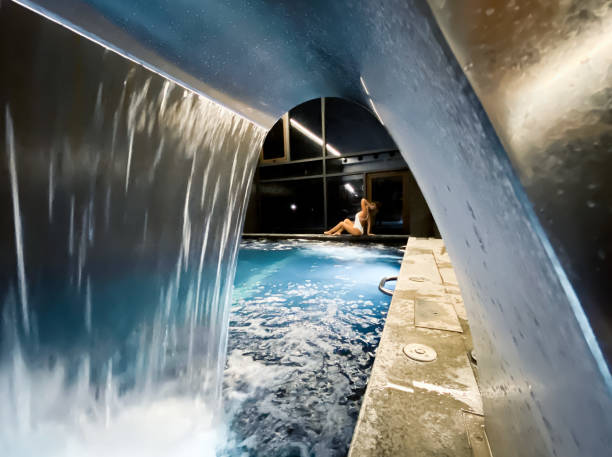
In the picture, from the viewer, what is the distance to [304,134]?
1097 centimetres

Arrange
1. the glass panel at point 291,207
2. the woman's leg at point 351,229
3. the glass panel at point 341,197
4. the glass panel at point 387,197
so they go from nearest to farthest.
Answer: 1. the woman's leg at point 351,229
2. the glass panel at point 387,197
3. the glass panel at point 341,197
4. the glass panel at point 291,207

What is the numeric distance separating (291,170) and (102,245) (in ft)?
33.6

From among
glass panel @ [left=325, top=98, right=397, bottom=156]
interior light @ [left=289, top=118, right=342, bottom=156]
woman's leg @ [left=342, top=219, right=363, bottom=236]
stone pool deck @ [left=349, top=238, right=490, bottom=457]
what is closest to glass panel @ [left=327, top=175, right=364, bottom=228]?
glass panel @ [left=325, top=98, right=397, bottom=156]

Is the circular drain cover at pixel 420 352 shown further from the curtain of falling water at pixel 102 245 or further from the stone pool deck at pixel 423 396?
the curtain of falling water at pixel 102 245

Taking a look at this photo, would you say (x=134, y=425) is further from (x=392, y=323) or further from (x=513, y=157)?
(x=513, y=157)

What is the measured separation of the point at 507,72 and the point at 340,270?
201 inches

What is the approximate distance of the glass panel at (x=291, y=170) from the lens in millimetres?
10477

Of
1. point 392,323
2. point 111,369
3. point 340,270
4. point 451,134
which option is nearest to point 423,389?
point 392,323

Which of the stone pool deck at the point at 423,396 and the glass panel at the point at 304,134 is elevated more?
the glass panel at the point at 304,134

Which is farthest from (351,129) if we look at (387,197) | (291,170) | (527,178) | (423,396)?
(527,178)

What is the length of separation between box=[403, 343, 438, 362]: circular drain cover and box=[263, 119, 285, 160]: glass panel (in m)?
10.3

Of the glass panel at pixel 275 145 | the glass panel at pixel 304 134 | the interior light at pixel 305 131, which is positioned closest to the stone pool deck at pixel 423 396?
the interior light at pixel 305 131

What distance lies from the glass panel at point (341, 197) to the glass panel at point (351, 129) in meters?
1.29

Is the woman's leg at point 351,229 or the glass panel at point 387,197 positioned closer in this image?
the woman's leg at point 351,229
